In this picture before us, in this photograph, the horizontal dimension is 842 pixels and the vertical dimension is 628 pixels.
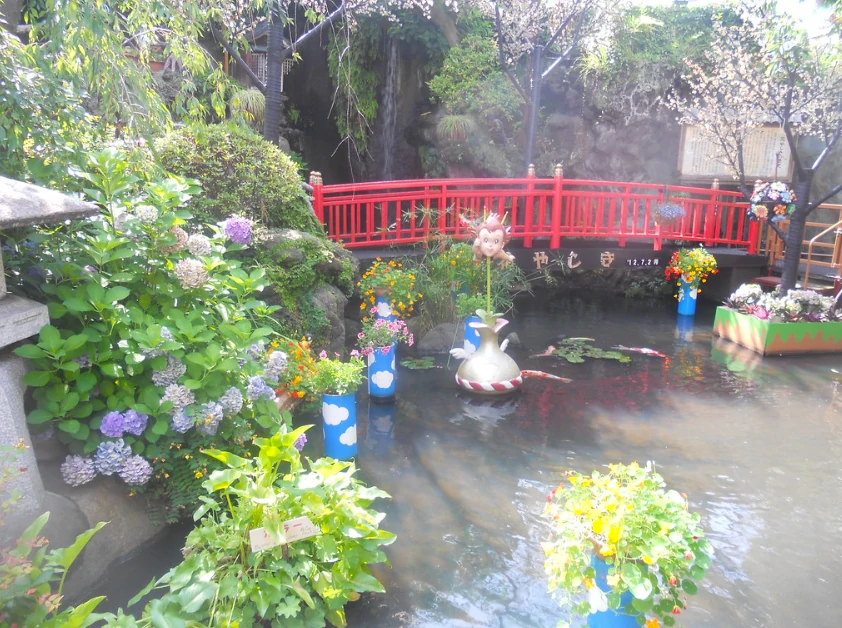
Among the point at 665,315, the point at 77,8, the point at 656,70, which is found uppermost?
the point at 656,70

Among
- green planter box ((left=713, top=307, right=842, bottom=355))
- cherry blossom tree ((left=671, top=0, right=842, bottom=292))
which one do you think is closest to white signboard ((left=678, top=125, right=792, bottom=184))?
cherry blossom tree ((left=671, top=0, right=842, bottom=292))

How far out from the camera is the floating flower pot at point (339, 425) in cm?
494

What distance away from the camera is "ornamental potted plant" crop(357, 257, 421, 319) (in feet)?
24.5

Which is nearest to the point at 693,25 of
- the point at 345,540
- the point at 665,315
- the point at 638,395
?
the point at 665,315

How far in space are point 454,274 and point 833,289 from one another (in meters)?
5.99

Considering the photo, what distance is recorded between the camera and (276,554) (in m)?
2.85

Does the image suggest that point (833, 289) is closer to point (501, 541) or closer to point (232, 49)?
point (501, 541)

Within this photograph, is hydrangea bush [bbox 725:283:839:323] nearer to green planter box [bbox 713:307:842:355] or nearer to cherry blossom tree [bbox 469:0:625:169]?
green planter box [bbox 713:307:842:355]

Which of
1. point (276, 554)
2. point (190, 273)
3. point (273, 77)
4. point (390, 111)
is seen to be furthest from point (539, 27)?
point (276, 554)

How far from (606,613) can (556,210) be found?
8.09 m

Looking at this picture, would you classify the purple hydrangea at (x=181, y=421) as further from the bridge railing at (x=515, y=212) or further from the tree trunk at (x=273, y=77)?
the bridge railing at (x=515, y=212)

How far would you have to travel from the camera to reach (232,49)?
6.69 meters

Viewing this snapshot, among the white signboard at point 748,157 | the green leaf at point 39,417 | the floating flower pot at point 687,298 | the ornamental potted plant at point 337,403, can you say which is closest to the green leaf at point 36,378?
the green leaf at point 39,417

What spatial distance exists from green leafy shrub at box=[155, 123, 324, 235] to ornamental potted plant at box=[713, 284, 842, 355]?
6.18 metres
